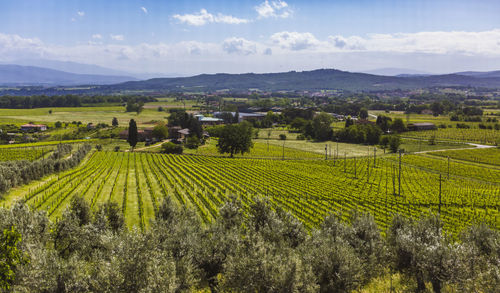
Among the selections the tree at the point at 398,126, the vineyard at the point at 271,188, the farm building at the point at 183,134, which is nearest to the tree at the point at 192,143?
the farm building at the point at 183,134

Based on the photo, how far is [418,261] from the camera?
79.4ft

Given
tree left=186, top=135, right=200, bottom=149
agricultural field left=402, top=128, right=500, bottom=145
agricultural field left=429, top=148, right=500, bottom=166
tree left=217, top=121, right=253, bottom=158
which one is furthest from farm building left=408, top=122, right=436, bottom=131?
tree left=186, top=135, right=200, bottom=149

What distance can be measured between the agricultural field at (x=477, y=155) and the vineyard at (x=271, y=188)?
46.7 ft

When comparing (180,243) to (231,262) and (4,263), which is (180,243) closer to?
(231,262)

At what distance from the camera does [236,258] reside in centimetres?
2395

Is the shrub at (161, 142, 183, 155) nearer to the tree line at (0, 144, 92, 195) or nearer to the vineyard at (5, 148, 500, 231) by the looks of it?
the vineyard at (5, 148, 500, 231)

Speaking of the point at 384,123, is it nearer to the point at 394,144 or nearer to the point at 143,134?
the point at 394,144

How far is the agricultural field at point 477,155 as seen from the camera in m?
96.8

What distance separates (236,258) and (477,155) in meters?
107

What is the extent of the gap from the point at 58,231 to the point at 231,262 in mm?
18057

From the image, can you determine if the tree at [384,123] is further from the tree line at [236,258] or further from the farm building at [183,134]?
the tree line at [236,258]

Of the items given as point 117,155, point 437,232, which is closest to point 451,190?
point 437,232

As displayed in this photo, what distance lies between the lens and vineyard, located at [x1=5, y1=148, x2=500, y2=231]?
48625mm

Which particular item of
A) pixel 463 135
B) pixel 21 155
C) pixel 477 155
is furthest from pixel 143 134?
pixel 463 135
